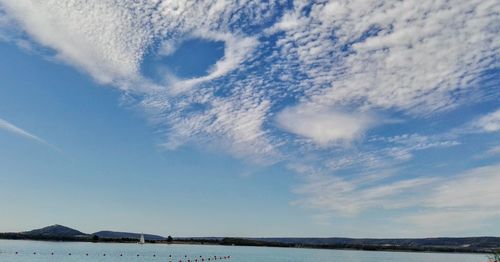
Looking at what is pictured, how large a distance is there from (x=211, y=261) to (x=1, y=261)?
61.6 metres

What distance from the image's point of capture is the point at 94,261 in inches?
5743

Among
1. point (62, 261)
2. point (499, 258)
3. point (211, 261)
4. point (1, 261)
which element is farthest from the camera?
point (211, 261)

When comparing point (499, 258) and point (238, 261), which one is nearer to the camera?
point (499, 258)

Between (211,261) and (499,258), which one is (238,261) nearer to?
(211,261)

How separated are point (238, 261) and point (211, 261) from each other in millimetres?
10229

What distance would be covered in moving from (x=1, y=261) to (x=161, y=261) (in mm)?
45891

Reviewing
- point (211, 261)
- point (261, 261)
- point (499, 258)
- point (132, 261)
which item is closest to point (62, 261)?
point (132, 261)

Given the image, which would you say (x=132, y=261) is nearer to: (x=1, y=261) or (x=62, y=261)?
(x=62, y=261)

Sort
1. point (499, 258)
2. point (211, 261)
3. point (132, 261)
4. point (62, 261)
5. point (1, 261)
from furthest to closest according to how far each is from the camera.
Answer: point (211, 261) < point (132, 261) < point (62, 261) < point (1, 261) < point (499, 258)

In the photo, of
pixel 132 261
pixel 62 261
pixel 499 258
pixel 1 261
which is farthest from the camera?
pixel 132 261

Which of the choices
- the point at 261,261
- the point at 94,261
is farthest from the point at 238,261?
the point at 94,261

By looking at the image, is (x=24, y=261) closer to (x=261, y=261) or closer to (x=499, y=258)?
(x=261, y=261)

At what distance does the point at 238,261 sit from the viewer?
529 feet

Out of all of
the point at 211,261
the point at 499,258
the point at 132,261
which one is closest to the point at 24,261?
the point at 132,261
